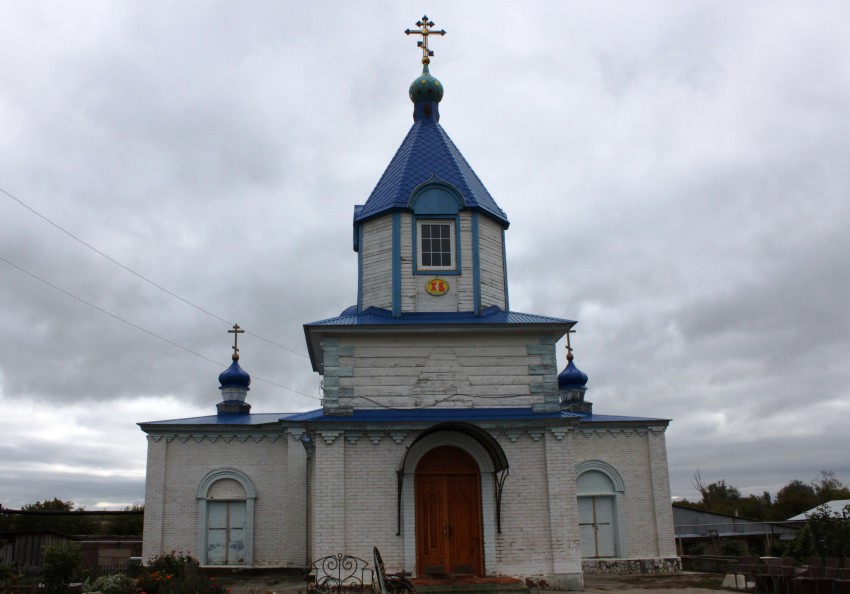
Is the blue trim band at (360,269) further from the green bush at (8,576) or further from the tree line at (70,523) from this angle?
the tree line at (70,523)

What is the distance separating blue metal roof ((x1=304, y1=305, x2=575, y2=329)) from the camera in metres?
14.5

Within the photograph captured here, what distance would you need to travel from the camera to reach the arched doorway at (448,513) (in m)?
13.7

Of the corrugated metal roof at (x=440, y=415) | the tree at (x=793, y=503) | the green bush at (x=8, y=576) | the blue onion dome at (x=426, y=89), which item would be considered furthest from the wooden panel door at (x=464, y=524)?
the tree at (x=793, y=503)

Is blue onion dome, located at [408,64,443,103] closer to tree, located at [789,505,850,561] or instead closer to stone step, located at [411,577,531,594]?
stone step, located at [411,577,531,594]

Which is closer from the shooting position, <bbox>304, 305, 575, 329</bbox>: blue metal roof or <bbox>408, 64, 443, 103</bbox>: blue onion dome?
<bbox>304, 305, 575, 329</bbox>: blue metal roof

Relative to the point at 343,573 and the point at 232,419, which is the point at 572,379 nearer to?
the point at 232,419

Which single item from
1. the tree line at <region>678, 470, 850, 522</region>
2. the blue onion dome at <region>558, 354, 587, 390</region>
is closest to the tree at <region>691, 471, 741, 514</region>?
the tree line at <region>678, 470, 850, 522</region>

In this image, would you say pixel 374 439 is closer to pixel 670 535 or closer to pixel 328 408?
pixel 328 408

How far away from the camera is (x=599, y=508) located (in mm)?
20062

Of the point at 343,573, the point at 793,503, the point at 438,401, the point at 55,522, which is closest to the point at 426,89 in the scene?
the point at 438,401

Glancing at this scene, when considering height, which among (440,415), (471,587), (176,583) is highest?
(440,415)

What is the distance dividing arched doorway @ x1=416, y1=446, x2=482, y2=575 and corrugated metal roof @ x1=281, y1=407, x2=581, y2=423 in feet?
2.16

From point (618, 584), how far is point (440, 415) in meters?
5.36

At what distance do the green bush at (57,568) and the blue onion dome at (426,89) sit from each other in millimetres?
12272
